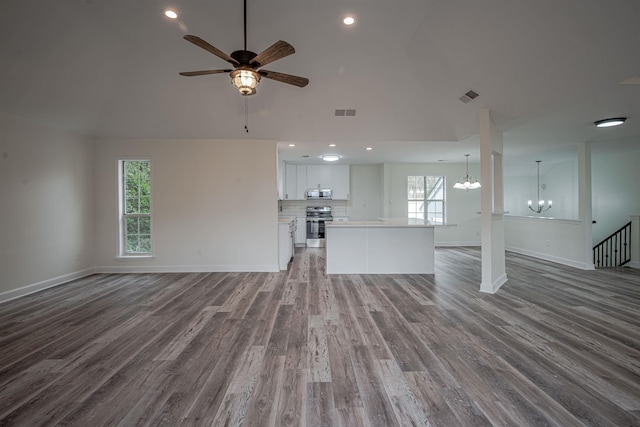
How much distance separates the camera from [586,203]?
5617mm

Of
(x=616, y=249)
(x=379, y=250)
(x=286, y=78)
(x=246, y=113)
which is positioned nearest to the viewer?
(x=286, y=78)

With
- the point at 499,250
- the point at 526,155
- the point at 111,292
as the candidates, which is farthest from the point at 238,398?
the point at 526,155

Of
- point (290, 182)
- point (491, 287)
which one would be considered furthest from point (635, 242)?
point (290, 182)

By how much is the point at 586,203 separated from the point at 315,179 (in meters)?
6.17

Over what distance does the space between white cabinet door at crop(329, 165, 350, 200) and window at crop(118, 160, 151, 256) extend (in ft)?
15.9

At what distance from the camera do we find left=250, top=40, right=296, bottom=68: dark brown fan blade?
7.51 feet

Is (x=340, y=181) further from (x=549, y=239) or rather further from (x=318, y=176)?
(x=549, y=239)

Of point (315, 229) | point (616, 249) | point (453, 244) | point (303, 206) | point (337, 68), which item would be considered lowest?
point (453, 244)

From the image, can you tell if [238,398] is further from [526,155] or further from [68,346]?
[526,155]

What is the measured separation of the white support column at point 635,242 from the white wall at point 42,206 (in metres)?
10.6

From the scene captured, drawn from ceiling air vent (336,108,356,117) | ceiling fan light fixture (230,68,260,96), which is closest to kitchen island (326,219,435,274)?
ceiling air vent (336,108,356,117)

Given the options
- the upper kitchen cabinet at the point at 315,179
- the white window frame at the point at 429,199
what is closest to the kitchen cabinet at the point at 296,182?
the upper kitchen cabinet at the point at 315,179

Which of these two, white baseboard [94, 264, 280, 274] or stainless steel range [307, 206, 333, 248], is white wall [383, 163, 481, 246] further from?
white baseboard [94, 264, 280, 274]

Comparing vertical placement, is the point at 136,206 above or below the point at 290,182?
below
